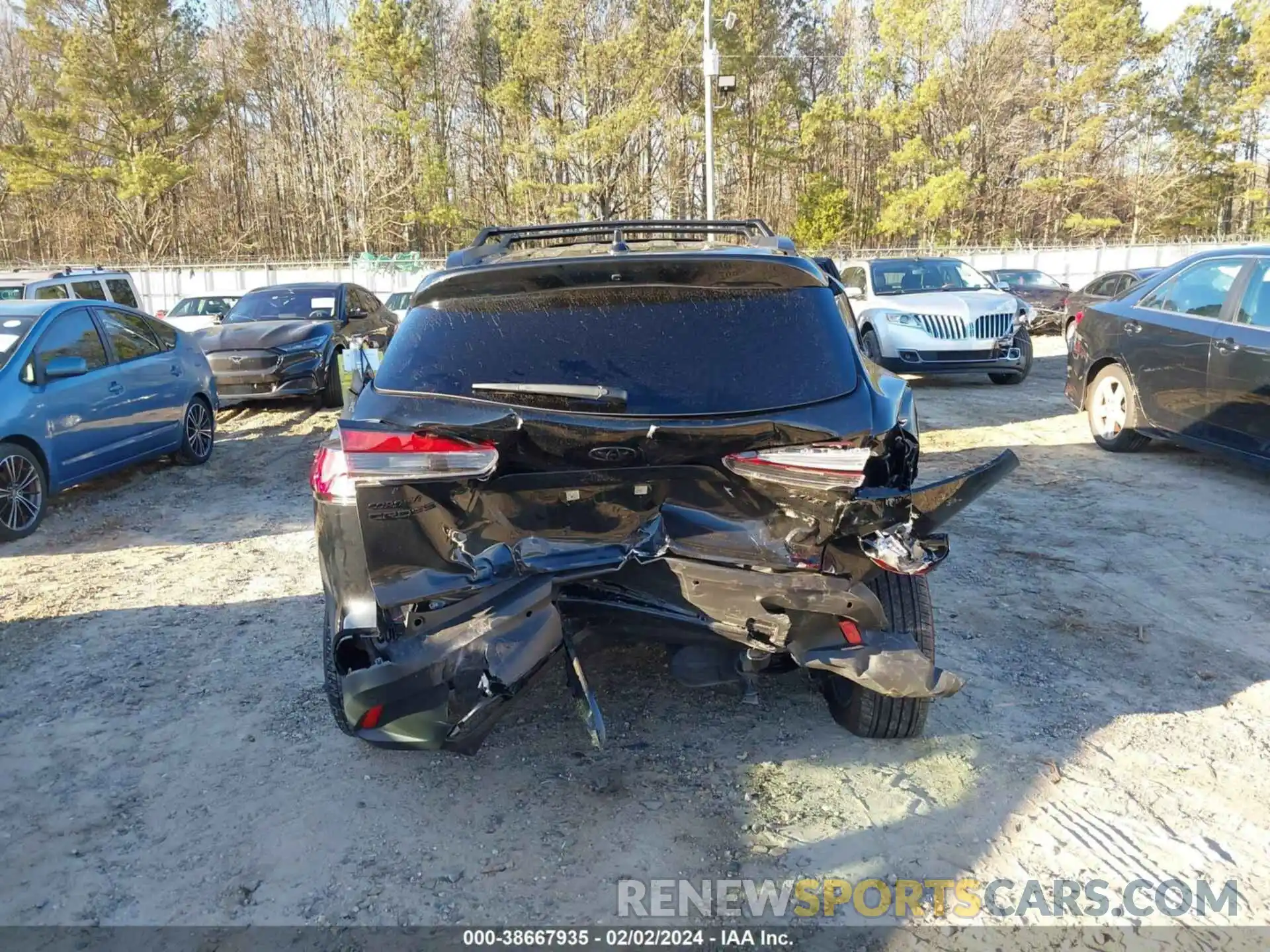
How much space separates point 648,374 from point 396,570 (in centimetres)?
103

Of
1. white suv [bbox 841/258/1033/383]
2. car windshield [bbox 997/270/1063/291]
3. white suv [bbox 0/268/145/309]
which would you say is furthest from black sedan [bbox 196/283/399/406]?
car windshield [bbox 997/270/1063/291]

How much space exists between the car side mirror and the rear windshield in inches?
198

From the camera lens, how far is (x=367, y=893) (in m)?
2.66

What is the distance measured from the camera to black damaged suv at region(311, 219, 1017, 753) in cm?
276

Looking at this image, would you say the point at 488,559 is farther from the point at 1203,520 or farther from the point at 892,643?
the point at 1203,520

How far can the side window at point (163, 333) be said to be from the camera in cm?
857

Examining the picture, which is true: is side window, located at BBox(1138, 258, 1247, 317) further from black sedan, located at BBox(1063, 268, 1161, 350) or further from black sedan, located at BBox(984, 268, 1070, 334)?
black sedan, located at BBox(984, 268, 1070, 334)

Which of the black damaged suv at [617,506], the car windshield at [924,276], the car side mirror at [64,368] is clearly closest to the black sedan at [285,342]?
the car side mirror at [64,368]

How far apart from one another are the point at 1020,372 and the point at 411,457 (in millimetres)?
11389

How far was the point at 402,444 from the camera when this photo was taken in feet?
9.17

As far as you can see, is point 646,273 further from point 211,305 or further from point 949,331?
point 211,305

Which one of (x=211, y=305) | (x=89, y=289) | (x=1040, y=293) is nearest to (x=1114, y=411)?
(x=89, y=289)

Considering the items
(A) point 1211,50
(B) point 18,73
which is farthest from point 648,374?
(B) point 18,73

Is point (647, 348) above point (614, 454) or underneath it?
above
